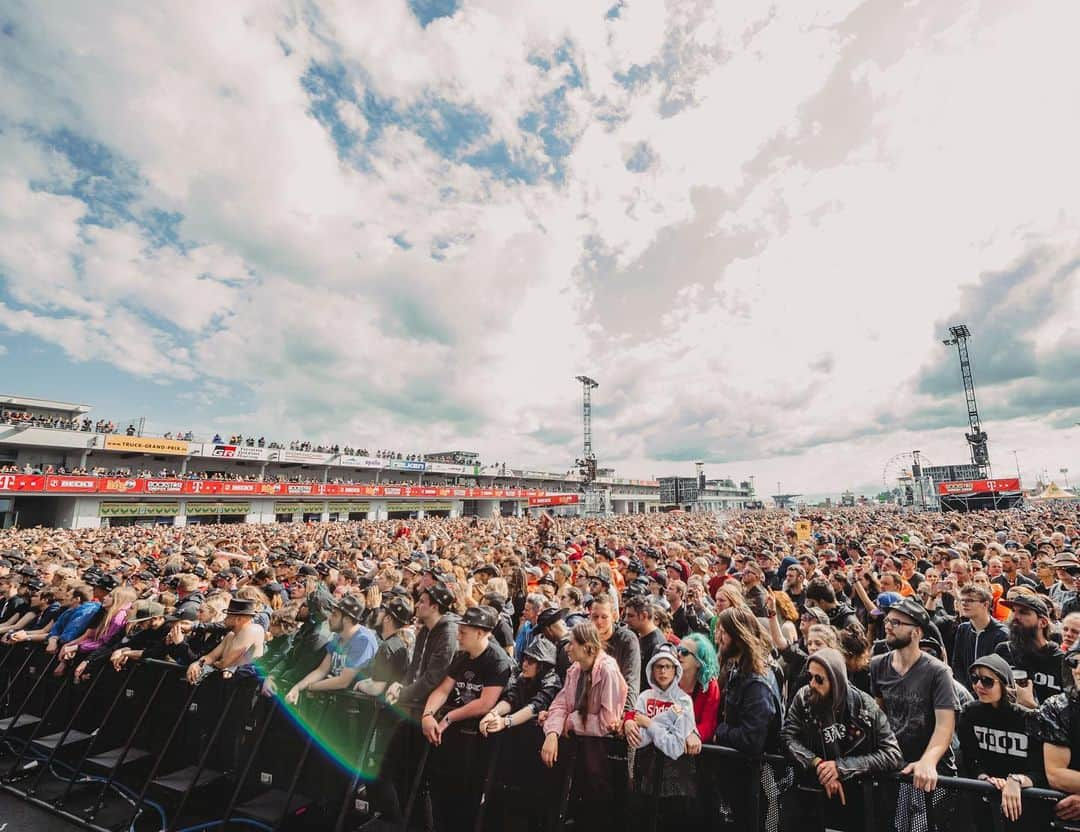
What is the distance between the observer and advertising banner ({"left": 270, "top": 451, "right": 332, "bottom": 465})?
46603 mm

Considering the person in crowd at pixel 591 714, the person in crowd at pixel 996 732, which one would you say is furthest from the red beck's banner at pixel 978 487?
the person in crowd at pixel 591 714

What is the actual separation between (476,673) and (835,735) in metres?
2.41

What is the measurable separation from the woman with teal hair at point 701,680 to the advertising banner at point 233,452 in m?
48.4

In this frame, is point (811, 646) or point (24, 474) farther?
point (24, 474)

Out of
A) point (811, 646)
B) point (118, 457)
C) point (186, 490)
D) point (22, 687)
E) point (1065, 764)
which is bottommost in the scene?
point (22, 687)

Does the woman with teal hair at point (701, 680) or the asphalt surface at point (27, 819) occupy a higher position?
the woman with teal hair at point (701, 680)

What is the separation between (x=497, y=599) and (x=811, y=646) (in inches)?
140

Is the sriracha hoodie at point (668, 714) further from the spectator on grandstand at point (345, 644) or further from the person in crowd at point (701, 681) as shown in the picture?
the spectator on grandstand at point (345, 644)

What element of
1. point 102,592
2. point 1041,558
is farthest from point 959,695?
point 102,592

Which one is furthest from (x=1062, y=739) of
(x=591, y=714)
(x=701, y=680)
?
(x=591, y=714)

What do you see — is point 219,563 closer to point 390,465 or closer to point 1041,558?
point 1041,558

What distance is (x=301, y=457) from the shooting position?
4888cm

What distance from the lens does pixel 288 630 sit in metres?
4.98

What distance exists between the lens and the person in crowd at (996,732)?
9.65 feet
